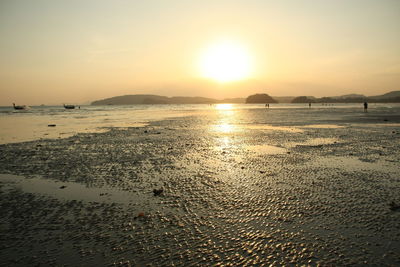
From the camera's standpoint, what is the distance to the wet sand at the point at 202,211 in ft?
18.1

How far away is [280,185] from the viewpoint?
33.3 ft

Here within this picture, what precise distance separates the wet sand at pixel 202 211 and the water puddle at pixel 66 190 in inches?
1.7

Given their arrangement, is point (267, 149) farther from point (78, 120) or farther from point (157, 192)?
point (78, 120)

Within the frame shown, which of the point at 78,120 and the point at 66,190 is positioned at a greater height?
the point at 78,120

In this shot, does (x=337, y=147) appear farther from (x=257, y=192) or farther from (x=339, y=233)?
(x=339, y=233)

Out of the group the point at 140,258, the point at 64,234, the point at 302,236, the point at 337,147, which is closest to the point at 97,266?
the point at 140,258

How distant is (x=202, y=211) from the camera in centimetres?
775

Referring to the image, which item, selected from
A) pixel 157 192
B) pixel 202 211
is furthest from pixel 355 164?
pixel 157 192

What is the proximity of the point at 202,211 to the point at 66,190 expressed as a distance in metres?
6.06

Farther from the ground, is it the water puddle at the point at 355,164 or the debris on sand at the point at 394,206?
the water puddle at the point at 355,164

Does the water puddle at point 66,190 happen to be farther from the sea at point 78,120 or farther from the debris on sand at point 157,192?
the sea at point 78,120

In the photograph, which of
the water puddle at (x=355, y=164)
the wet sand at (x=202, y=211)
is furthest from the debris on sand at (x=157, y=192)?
the water puddle at (x=355, y=164)

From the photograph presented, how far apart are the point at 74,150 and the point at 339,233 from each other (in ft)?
59.3

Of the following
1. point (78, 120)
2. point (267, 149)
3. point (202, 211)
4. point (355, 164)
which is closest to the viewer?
point (202, 211)
